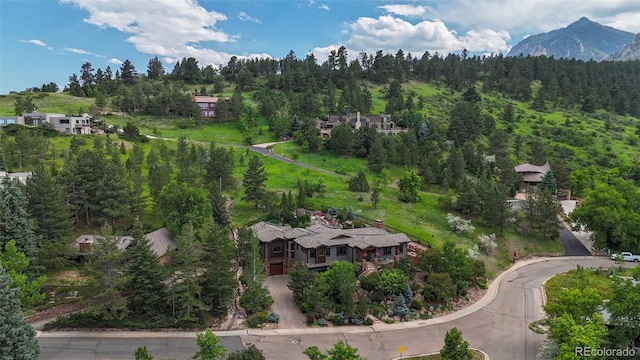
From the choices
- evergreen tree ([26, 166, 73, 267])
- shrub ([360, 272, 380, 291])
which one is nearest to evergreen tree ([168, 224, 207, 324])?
evergreen tree ([26, 166, 73, 267])

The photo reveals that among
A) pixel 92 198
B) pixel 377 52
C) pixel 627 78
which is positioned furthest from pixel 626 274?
pixel 627 78

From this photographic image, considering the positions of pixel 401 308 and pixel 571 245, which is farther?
pixel 571 245

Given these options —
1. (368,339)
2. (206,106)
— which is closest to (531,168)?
(368,339)

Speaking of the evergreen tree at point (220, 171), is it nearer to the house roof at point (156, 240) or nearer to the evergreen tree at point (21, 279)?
the house roof at point (156, 240)

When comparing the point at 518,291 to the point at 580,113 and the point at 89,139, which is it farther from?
the point at 580,113

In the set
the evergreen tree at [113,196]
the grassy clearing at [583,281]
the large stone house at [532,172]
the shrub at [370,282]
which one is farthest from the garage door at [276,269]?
the large stone house at [532,172]

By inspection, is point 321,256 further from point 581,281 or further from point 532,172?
point 532,172
